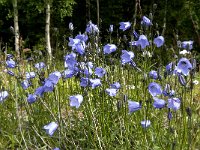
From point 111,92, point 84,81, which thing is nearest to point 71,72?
point 84,81

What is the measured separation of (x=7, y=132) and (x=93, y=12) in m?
12.3

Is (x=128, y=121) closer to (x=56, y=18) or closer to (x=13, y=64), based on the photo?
(x=13, y=64)

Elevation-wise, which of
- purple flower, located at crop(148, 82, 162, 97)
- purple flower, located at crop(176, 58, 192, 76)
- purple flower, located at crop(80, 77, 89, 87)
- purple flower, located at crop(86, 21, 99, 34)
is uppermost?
purple flower, located at crop(86, 21, 99, 34)

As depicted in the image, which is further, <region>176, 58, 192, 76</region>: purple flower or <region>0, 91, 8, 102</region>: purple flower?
<region>0, 91, 8, 102</region>: purple flower

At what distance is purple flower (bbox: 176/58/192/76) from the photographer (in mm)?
2557

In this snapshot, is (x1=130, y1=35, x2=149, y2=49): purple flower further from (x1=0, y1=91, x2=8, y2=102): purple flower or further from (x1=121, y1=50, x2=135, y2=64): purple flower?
(x1=0, y1=91, x2=8, y2=102): purple flower

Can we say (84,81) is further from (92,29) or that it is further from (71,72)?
(92,29)

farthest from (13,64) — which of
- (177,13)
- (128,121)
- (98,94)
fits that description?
(177,13)

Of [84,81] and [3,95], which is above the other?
[84,81]

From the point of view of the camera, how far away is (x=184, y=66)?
Answer: 2.57m

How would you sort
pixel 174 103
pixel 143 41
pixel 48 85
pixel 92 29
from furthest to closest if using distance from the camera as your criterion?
pixel 92 29 < pixel 143 41 < pixel 48 85 < pixel 174 103

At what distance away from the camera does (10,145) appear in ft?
11.9

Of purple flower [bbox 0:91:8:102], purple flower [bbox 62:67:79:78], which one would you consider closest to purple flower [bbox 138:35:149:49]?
purple flower [bbox 62:67:79:78]

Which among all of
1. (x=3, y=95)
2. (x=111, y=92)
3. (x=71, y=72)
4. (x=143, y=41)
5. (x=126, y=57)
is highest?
(x=143, y=41)
